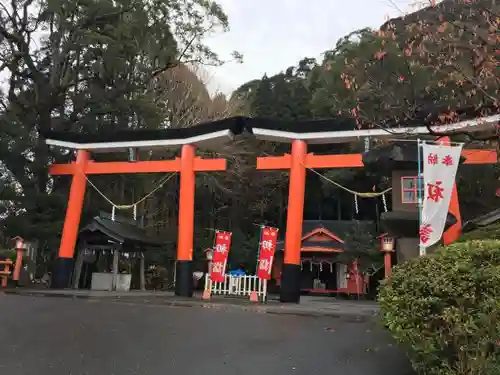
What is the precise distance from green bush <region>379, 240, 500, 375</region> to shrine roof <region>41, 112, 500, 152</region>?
9806mm

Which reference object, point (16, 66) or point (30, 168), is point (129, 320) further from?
point (16, 66)

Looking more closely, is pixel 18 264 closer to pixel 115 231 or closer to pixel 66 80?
pixel 115 231

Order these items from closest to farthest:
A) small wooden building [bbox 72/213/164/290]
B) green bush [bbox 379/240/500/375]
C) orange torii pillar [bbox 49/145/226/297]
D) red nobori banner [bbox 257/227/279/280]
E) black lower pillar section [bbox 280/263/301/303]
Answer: green bush [bbox 379/240/500/375] < black lower pillar section [bbox 280/263/301/303] < red nobori banner [bbox 257/227/279/280] < orange torii pillar [bbox 49/145/226/297] < small wooden building [bbox 72/213/164/290]

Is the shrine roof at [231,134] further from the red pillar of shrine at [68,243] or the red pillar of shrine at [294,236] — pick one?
the red pillar of shrine at [68,243]

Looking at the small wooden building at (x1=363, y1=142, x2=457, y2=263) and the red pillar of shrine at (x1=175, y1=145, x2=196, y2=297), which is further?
the red pillar of shrine at (x1=175, y1=145, x2=196, y2=297)

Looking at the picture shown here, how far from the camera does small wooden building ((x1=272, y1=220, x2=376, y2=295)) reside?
23.5 m

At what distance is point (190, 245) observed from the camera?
16031 millimetres

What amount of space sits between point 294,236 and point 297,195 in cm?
129

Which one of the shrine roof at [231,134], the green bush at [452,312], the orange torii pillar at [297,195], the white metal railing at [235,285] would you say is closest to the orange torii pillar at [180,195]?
the shrine roof at [231,134]

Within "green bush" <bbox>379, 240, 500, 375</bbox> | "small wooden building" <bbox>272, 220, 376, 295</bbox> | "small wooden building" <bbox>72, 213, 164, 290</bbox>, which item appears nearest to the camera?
"green bush" <bbox>379, 240, 500, 375</bbox>

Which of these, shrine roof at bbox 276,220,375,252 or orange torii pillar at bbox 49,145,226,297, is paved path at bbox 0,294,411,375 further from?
shrine roof at bbox 276,220,375,252

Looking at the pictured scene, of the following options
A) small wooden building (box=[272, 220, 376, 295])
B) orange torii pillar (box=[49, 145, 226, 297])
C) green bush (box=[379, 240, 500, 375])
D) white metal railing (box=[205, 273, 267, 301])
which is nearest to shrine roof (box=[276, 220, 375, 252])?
small wooden building (box=[272, 220, 376, 295])

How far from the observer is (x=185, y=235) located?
1594 centimetres

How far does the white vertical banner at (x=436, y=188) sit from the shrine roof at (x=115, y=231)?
36.6 ft
